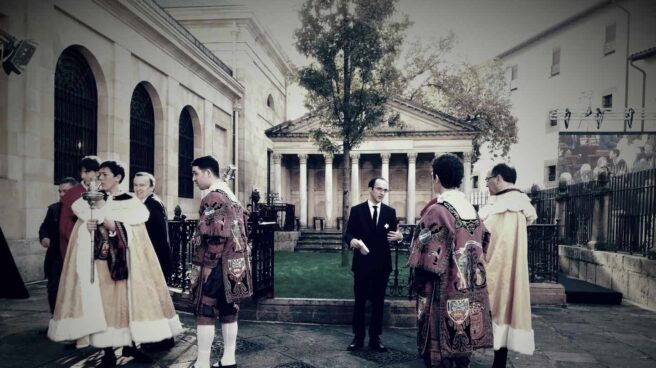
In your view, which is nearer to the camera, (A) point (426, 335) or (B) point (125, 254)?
(A) point (426, 335)

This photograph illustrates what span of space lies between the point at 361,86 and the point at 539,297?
26.5 ft

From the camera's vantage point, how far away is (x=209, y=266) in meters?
4.03

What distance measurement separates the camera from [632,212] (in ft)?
27.3

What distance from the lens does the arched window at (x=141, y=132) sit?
13.3 metres

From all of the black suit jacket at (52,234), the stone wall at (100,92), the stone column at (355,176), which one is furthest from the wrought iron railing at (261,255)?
the stone column at (355,176)

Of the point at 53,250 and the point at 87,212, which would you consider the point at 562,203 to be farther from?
the point at 53,250

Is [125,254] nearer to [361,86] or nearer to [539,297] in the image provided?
[539,297]

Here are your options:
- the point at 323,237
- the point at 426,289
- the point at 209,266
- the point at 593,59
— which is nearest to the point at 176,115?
the point at 323,237

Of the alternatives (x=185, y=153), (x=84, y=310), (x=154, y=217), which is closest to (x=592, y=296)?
(x=154, y=217)

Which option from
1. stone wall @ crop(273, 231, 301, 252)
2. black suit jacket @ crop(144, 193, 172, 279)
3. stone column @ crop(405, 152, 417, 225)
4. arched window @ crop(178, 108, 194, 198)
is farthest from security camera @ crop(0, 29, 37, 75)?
stone column @ crop(405, 152, 417, 225)

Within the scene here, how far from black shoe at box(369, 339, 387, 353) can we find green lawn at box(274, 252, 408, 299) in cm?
195

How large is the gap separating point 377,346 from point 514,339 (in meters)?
1.53

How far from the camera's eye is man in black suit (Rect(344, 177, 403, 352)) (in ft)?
16.3

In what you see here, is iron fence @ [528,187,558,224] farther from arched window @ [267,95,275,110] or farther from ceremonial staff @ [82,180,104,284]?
arched window @ [267,95,275,110]
